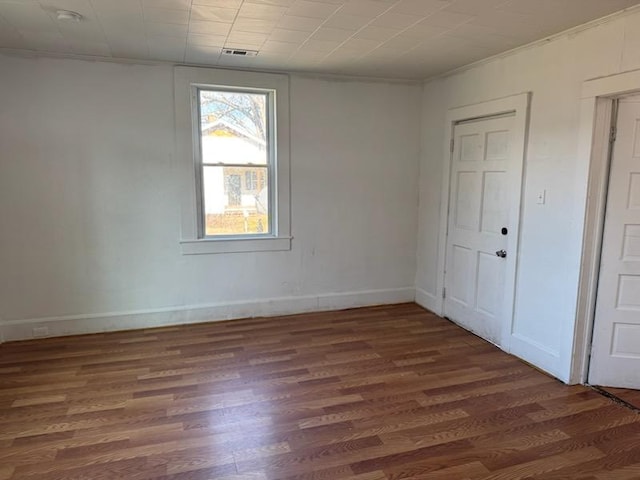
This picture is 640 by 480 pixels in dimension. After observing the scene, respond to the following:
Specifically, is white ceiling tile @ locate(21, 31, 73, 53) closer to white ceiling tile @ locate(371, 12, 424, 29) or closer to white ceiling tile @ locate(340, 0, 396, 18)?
white ceiling tile @ locate(340, 0, 396, 18)

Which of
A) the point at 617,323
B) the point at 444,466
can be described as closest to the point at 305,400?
the point at 444,466

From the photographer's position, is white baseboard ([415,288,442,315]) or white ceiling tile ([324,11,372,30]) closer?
white ceiling tile ([324,11,372,30])

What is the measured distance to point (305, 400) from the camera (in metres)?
2.86

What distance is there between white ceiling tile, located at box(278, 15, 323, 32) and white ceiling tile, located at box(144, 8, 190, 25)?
62cm

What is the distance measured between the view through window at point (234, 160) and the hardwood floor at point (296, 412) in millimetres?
1211

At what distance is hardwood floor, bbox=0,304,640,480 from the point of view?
222 centimetres

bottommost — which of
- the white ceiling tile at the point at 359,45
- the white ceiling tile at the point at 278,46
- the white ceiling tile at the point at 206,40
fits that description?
the white ceiling tile at the point at 206,40

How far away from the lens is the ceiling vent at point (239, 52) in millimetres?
3519

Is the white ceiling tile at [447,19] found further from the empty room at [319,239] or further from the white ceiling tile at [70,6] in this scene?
the white ceiling tile at [70,6]

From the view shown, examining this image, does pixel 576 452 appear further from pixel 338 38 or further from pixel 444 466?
pixel 338 38

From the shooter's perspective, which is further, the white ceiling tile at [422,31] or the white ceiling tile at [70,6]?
the white ceiling tile at [422,31]

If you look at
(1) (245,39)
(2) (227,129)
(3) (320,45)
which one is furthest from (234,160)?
(3) (320,45)

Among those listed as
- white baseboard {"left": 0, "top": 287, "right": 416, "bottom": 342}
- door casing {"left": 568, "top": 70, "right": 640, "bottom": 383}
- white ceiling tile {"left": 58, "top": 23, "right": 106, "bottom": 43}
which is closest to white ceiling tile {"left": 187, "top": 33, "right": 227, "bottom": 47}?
white ceiling tile {"left": 58, "top": 23, "right": 106, "bottom": 43}

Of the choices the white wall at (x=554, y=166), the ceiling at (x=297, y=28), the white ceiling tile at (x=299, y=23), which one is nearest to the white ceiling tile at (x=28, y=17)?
the ceiling at (x=297, y=28)
